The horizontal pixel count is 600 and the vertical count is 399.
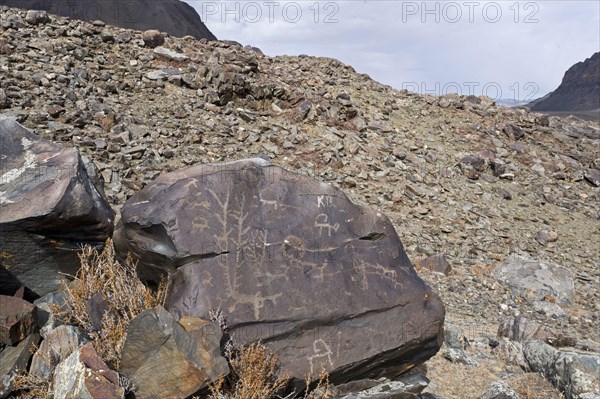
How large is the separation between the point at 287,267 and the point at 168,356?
1.09 metres

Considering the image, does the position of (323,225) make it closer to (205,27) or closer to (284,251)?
(284,251)

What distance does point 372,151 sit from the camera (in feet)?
33.8

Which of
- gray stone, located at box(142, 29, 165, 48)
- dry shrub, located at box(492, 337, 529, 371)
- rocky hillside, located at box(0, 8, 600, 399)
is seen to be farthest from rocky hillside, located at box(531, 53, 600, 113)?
dry shrub, located at box(492, 337, 529, 371)

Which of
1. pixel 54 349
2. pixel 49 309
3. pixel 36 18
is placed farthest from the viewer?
pixel 36 18

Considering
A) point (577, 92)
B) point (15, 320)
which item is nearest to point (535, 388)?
point (15, 320)

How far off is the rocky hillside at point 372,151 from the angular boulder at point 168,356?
105 inches

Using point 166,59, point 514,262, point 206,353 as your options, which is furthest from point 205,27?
point 206,353

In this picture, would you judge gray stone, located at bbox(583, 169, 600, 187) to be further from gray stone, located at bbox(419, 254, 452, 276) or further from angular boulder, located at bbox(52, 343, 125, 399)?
angular boulder, located at bbox(52, 343, 125, 399)

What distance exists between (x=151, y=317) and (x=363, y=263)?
5.42 ft

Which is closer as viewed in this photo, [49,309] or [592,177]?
[49,309]

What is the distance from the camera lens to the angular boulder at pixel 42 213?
421cm

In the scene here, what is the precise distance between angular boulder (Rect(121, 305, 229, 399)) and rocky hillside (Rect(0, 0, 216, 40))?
38.0 meters

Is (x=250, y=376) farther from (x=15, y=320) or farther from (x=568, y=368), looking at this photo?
(x=568, y=368)

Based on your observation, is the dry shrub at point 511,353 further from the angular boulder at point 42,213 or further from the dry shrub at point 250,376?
the angular boulder at point 42,213
